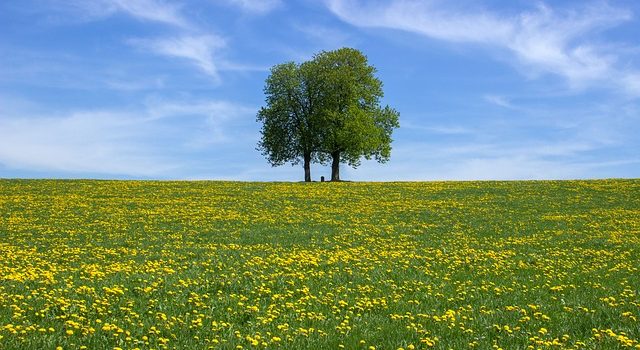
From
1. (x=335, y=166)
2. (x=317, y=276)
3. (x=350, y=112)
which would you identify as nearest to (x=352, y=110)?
(x=350, y=112)

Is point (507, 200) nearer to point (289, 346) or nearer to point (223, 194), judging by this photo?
point (223, 194)

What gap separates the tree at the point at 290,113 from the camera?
63.5 meters

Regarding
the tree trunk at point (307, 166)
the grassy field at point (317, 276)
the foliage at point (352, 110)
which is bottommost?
the grassy field at point (317, 276)

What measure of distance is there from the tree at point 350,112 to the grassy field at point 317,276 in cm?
2628

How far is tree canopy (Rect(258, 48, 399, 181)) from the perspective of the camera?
61719 mm

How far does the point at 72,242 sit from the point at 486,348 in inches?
690

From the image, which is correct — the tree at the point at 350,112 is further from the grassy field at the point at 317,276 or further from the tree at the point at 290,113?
the grassy field at the point at 317,276

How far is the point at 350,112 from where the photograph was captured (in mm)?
61031

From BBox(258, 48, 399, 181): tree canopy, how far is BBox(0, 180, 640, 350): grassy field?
90.6 feet

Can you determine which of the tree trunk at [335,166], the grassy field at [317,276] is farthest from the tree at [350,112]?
the grassy field at [317,276]

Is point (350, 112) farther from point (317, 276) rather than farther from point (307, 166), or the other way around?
point (317, 276)

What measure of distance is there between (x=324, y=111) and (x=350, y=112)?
2885 mm

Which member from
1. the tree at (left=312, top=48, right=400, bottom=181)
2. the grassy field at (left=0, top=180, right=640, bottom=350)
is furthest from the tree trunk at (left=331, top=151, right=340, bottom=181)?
the grassy field at (left=0, top=180, right=640, bottom=350)

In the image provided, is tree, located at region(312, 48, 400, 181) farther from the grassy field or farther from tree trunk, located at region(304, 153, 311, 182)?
the grassy field
